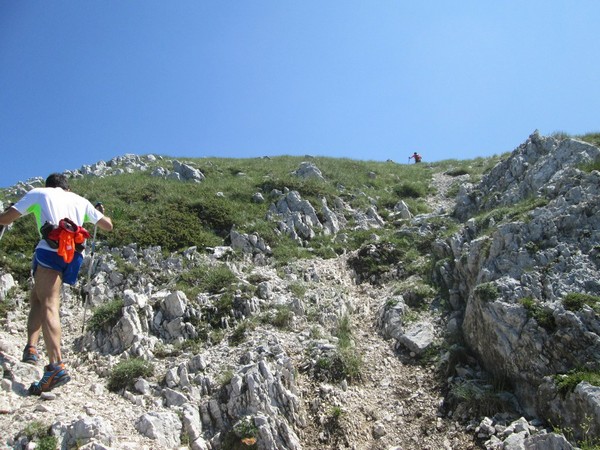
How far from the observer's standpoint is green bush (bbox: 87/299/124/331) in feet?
39.0

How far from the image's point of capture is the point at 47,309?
28.2ft

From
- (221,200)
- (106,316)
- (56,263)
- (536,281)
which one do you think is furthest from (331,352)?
(221,200)

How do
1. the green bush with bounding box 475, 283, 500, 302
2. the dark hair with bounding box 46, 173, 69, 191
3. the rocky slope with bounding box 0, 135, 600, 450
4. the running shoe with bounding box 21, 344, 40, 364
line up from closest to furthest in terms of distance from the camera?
the rocky slope with bounding box 0, 135, 600, 450
the running shoe with bounding box 21, 344, 40, 364
the dark hair with bounding box 46, 173, 69, 191
the green bush with bounding box 475, 283, 500, 302

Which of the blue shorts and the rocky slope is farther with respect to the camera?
the rocky slope

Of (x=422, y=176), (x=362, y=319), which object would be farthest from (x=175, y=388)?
(x=422, y=176)

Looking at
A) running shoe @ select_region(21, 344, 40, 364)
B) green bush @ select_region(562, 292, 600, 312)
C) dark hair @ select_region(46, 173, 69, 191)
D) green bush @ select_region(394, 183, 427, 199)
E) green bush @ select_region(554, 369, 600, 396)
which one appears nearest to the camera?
green bush @ select_region(554, 369, 600, 396)

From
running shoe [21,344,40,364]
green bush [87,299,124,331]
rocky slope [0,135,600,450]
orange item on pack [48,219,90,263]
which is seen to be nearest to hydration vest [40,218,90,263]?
orange item on pack [48,219,90,263]

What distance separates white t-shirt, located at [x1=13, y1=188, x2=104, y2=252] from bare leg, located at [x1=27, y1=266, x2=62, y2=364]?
57 centimetres

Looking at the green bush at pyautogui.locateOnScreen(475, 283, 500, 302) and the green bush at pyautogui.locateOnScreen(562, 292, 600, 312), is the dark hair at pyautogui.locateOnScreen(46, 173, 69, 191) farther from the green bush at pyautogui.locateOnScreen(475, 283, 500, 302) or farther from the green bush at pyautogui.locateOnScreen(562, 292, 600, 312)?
the green bush at pyautogui.locateOnScreen(562, 292, 600, 312)

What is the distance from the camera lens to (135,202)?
20234 millimetres

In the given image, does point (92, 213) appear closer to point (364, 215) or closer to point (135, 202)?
point (135, 202)

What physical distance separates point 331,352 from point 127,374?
4730mm

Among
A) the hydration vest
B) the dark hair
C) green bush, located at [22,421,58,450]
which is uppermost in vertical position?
the dark hair

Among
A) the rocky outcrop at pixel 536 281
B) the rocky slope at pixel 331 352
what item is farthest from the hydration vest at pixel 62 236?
the rocky outcrop at pixel 536 281
